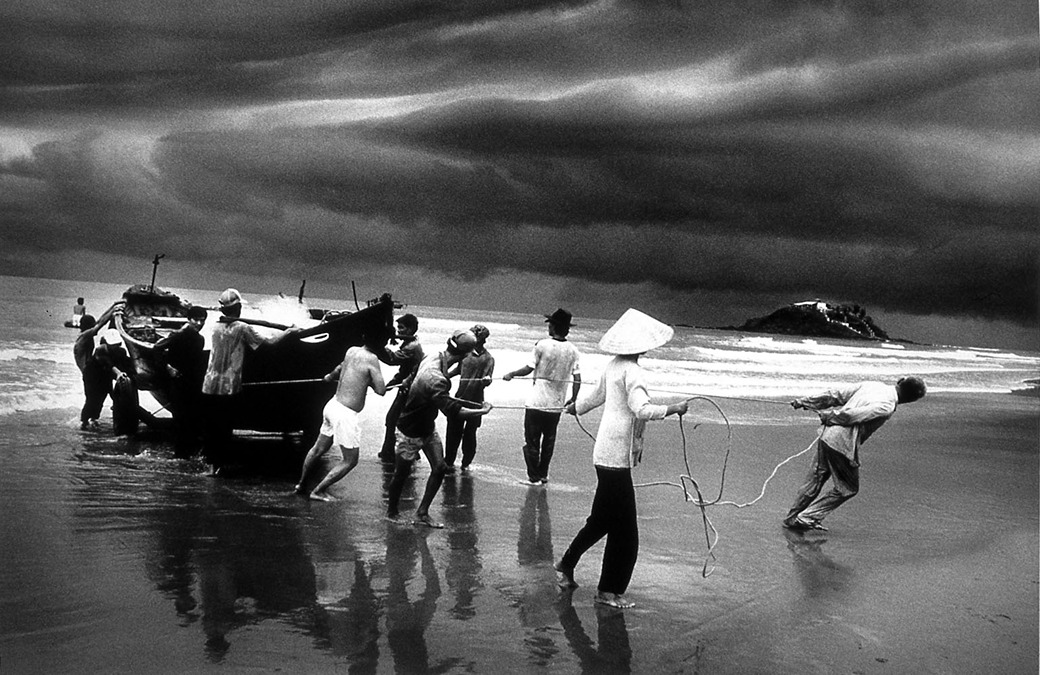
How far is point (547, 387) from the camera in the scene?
5.32 metres

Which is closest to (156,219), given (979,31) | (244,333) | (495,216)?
(244,333)

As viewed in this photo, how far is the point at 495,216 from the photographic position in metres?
5.11

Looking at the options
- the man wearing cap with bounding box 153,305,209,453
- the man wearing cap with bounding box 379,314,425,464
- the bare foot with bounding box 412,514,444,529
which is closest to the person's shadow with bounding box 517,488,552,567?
the bare foot with bounding box 412,514,444,529

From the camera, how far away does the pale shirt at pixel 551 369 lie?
17.1 feet

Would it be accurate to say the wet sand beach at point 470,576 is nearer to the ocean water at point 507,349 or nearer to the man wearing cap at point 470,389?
the man wearing cap at point 470,389

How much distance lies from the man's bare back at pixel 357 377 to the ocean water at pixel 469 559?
24.1 inches

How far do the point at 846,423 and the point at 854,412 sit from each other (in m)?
0.07

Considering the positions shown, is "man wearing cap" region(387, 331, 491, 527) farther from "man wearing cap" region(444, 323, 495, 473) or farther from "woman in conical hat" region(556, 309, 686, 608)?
"woman in conical hat" region(556, 309, 686, 608)

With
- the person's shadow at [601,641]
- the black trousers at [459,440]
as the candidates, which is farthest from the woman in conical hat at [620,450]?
the black trousers at [459,440]

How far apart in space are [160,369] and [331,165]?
2.01 m

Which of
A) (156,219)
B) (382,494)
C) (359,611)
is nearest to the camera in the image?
(359,611)

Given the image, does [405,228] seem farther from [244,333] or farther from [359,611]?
[359,611]

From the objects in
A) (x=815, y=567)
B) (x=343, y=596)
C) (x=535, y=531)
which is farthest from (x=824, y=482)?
(x=343, y=596)

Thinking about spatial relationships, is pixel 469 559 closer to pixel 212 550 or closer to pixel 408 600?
pixel 408 600
